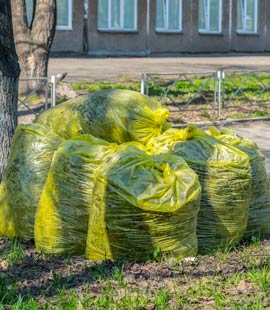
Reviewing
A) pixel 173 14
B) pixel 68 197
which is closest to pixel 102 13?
pixel 173 14

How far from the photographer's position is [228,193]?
5.85 m

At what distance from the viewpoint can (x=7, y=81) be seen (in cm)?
703

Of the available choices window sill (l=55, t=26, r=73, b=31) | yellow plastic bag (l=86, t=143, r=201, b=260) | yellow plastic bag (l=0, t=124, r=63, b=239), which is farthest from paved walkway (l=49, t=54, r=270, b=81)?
yellow plastic bag (l=86, t=143, r=201, b=260)

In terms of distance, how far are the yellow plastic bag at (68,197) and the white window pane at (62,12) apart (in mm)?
20329

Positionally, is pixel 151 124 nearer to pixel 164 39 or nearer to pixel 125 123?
pixel 125 123

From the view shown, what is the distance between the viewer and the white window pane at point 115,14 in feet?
88.9

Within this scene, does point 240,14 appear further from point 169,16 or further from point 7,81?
point 7,81

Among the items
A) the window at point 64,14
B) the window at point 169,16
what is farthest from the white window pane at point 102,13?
the window at point 169,16

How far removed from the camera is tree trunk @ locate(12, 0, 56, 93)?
13.5 metres

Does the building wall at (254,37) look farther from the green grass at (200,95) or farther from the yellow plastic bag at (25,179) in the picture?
the yellow plastic bag at (25,179)

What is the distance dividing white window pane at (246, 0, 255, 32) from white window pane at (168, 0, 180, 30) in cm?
380

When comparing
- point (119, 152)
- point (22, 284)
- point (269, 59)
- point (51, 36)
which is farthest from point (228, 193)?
point (269, 59)

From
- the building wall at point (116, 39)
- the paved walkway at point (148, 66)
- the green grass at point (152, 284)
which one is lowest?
the green grass at point (152, 284)

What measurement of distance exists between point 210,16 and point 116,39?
4596 mm
